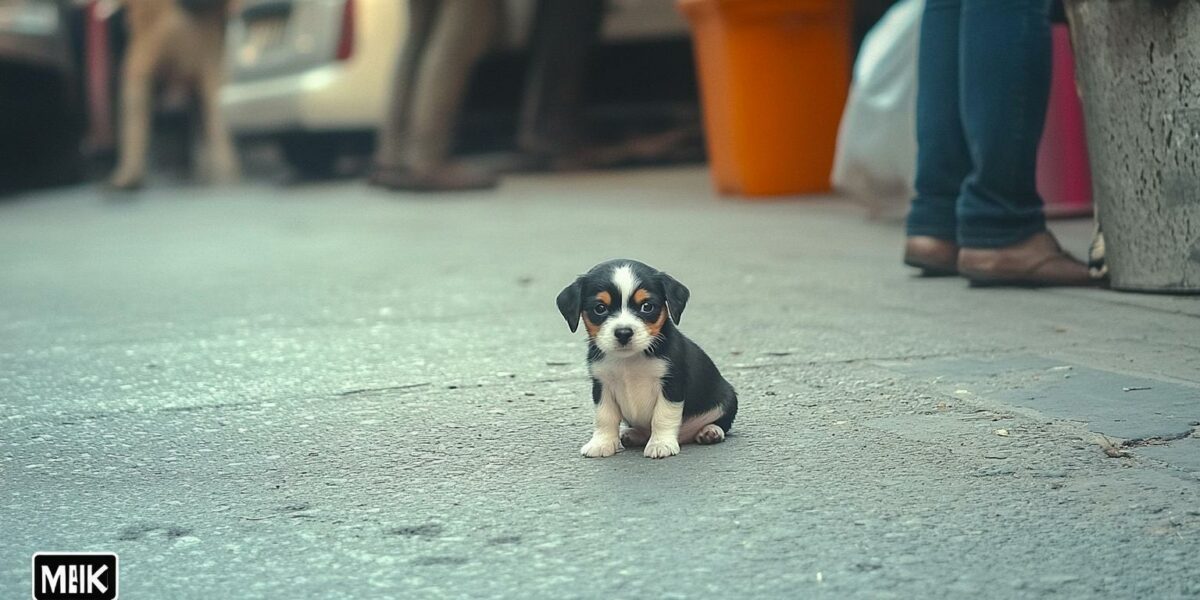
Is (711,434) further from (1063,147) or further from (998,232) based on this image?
(1063,147)

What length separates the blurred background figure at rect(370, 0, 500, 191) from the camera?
876 cm

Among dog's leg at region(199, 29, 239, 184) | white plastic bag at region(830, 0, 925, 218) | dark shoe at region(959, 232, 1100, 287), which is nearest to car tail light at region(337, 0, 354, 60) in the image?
dog's leg at region(199, 29, 239, 184)

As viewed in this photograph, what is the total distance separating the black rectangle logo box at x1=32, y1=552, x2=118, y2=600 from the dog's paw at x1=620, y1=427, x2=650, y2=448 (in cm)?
92

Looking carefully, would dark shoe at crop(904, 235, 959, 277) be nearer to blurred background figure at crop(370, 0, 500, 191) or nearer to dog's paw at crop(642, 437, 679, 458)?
dog's paw at crop(642, 437, 679, 458)

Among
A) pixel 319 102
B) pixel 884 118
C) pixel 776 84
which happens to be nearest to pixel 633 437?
pixel 884 118

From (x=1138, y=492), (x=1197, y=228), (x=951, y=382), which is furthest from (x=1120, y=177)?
(x=1138, y=492)

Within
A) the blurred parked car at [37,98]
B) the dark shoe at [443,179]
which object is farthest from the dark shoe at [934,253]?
the blurred parked car at [37,98]

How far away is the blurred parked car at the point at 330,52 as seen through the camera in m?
9.90

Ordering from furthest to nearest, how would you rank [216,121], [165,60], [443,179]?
[216,121]
[165,60]
[443,179]

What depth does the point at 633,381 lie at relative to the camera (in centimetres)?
265

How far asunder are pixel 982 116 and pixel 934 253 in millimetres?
519

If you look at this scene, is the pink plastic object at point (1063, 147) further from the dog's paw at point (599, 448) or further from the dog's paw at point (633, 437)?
the dog's paw at point (599, 448)

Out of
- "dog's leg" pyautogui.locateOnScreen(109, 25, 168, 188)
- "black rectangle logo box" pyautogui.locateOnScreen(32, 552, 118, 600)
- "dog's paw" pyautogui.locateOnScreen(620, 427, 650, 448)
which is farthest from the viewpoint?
"dog's leg" pyautogui.locateOnScreen(109, 25, 168, 188)

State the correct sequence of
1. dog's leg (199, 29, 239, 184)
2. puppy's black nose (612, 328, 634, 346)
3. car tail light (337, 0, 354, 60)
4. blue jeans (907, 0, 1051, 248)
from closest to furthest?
puppy's black nose (612, 328, 634, 346) < blue jeans (907, 0, 1051, 248) < car tail light (337, 0, 354, 60) < dog's leg (199, 29, 239, 184)
